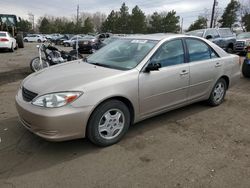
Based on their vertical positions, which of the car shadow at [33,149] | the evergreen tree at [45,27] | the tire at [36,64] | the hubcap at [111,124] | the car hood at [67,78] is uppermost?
the evergreen tree at [45,27]

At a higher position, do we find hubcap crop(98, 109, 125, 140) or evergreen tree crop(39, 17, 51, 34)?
evergreen tree crop(39, 17, 51, 34)

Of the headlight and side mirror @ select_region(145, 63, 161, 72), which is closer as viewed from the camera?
the headlight

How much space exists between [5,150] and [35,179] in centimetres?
88

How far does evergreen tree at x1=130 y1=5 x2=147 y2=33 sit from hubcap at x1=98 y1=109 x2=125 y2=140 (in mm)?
56952

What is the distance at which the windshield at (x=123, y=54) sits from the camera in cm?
362

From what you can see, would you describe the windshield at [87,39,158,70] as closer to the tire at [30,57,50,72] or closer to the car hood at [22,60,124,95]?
the car hood at [22,60,124,95]

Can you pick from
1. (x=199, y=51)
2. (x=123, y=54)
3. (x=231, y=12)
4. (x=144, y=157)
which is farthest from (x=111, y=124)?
(x=231, y=12)

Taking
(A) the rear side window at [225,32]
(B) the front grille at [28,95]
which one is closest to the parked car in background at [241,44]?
(A) the rear side window at [225,32]

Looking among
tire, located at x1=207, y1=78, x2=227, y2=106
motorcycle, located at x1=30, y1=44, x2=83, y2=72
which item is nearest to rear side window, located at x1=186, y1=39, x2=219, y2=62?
tire, located at x1=207, y1=78, x2=227, y2=106

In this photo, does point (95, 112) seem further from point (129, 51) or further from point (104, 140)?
point (129, 51)

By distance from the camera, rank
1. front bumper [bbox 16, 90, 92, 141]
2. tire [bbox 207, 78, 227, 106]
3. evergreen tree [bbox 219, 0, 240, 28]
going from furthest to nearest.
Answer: evergreen tree [bbox 219, 0, 240, 28], tire [bbox 207, 78, 227, 106], front bumper [bbox 16, 90, 92, 141]

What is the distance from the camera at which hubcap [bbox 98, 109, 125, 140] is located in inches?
126

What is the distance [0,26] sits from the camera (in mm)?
19188

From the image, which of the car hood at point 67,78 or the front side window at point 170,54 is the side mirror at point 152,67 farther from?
the car hood at point 67,78
